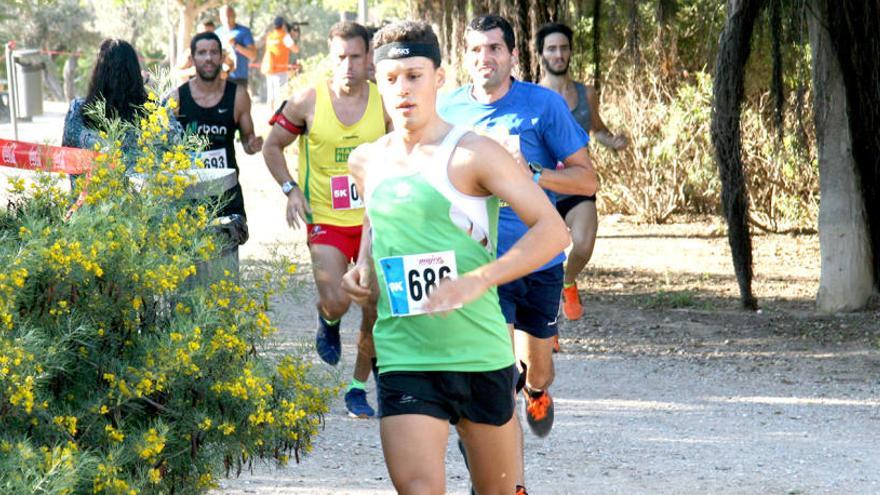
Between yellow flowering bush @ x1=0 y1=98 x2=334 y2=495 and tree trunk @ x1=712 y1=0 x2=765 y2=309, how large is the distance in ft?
17.7

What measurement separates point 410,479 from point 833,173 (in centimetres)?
681

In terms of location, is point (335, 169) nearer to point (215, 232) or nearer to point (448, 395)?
point (215, 232)

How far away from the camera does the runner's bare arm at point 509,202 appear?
12.2 ft

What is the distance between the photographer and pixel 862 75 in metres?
9.12

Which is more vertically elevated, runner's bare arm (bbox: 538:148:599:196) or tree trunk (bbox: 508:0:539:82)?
tree trunk (bbox: 508:0:539:82)

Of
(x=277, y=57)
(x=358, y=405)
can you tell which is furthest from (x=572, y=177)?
(x=277, y=57)

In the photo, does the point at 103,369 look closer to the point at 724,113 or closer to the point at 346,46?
the point at 346,46

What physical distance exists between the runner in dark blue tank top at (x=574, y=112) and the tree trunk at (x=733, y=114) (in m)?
0.75

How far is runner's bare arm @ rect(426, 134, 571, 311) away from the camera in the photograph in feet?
12.2

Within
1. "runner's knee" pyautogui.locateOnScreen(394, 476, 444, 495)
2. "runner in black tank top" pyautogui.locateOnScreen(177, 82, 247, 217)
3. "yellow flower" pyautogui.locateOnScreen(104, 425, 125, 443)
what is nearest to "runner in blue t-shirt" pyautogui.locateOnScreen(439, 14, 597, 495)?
"runner's knee" pyautogui.locateOnScreen(394, 476, 444, 495)

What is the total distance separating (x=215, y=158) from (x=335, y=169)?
1421 mm

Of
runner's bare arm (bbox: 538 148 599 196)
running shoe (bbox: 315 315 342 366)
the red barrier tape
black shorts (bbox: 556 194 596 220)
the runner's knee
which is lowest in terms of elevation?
running shoe (bbox: 315 315 342 366)

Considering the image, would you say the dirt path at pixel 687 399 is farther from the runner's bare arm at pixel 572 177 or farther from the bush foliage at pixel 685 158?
the bush foliage at pixel 685 158

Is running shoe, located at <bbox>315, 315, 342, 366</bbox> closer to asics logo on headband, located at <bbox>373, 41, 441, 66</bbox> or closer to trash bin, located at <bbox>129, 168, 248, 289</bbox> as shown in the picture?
trash bin, located at <bbox>129, 168, 248, 289</bbox>
